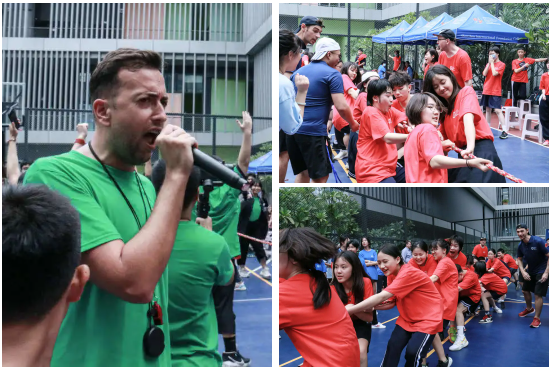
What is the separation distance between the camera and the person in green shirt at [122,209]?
40.6 inches

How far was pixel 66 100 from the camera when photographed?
311 cm

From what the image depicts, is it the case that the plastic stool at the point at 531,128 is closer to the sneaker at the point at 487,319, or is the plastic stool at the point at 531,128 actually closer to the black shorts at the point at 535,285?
the black shorts at the point at 535,285

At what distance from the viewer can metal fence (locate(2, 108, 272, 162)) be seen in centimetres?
300

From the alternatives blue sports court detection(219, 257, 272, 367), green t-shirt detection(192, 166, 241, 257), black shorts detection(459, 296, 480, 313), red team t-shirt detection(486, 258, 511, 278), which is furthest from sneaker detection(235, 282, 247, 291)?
red team t-shirt detection(486, 258, 511, 278)

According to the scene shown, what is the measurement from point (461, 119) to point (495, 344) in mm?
1271

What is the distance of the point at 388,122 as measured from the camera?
8.60 feet

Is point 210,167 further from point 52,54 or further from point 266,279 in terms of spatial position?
point 52,54

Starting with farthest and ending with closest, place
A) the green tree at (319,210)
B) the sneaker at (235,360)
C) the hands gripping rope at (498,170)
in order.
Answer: the sneaker at (235,360)
the green tree at (319,210)
the hands gripping rope at (498,170)

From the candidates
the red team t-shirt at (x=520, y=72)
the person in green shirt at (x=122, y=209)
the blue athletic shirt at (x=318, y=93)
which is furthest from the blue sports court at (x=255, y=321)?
the red team t-shirt at (x=520, y=72)

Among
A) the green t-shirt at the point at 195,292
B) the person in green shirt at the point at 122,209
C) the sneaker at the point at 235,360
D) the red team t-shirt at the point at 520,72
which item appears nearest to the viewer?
the person in green shirt at the point at 122,209

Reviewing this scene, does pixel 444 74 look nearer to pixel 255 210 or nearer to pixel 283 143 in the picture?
pixel 283 143

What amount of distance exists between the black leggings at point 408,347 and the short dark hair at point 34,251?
1920 mm

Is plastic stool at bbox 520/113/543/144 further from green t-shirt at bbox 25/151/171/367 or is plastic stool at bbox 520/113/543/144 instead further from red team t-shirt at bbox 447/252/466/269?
green t-shirt at bbox 25/151/171/367

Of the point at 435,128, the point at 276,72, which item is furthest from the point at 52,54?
the point at 435,128
